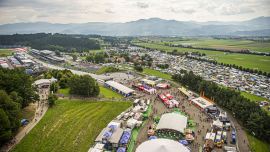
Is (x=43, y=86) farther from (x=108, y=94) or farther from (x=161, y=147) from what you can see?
(x=161, y=147)

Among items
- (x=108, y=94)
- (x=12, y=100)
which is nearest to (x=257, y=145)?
(x=108, y=94)

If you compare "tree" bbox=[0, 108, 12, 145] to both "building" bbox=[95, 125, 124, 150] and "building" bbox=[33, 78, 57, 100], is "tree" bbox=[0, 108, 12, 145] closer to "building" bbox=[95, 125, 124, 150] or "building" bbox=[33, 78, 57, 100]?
"building" bbox=[95, 125, 124, 150]

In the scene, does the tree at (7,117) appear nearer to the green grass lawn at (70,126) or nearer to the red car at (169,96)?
the green grass lawn at (70,126)

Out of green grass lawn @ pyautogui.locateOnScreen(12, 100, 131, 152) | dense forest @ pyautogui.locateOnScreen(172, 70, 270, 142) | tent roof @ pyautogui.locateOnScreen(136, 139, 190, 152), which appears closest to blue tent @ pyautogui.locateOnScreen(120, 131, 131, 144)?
tent roof @ pyautogui.locateOnScreen(136, 139, 190, 152)

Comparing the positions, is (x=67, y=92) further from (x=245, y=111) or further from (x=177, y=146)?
(x=245, y=111)

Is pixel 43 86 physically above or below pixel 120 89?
above

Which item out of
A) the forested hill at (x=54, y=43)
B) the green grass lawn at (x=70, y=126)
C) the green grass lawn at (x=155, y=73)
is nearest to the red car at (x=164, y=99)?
the green grass lawn at (x=70, y=126)

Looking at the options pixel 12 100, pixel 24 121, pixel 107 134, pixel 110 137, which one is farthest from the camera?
pixel 24 121
